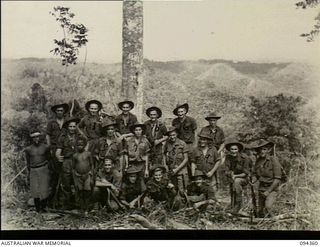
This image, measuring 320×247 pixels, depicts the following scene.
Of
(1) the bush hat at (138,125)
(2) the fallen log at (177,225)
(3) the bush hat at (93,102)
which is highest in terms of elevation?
(3) the bush hat at (93,102)

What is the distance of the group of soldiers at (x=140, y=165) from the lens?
191 inches

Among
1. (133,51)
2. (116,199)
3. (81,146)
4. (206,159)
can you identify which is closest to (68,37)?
(133,51)

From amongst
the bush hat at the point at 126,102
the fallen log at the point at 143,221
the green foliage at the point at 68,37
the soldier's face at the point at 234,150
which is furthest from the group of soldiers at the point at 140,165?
the green foliage at the point at 68,37

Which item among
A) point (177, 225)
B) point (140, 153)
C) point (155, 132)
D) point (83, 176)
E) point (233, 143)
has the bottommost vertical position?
point (177, 225)

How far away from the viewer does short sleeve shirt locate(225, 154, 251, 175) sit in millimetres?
4848

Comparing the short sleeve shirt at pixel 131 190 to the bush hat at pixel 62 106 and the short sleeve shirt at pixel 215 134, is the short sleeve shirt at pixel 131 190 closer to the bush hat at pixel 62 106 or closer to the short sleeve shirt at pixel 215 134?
the short sleeve shirt at pixel 215 134

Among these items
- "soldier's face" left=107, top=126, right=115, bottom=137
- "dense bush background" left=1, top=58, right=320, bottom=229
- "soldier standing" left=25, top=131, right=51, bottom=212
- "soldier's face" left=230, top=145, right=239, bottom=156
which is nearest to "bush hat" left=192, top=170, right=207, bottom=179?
"soldier's face" left=230, top=145, right=239, bottom=156

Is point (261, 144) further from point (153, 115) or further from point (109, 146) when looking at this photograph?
point (109, 146)

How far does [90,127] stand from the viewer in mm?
4902

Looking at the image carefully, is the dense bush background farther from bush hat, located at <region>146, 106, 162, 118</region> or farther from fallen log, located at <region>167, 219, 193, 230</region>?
fallen log, located at <region>167, 219, 193, 230</region>

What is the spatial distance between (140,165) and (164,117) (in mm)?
537

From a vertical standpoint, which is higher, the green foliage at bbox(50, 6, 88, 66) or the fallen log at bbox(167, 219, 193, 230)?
the green foliage at bbox(50, 6, 88, 66)

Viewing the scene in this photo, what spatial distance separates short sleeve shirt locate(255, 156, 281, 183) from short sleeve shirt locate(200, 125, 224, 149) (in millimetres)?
471

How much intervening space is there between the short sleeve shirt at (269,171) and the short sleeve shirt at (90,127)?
1643 mm
